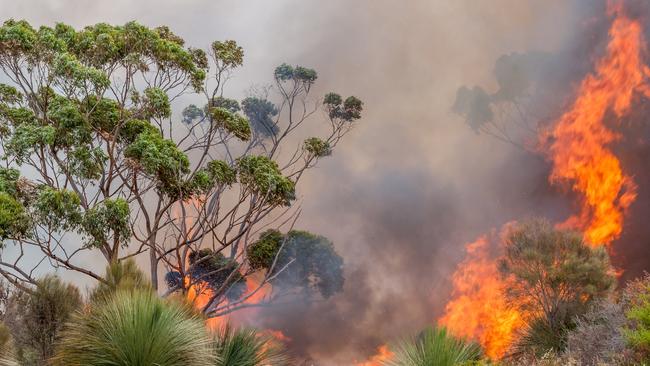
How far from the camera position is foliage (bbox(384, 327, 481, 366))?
864cm

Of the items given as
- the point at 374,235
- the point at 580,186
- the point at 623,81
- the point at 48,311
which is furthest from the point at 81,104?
the point at 623,81

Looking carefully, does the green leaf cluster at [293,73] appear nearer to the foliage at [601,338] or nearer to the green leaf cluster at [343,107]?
the green leaf cluster at [343,107]

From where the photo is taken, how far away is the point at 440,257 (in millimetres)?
36594

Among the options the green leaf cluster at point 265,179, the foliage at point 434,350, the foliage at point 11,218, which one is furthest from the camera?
the green leaf cluster at point 265,179

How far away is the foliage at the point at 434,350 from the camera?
8641 mm

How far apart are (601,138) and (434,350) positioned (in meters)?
28.8

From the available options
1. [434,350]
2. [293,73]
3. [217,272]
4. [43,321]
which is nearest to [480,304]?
[217,272]

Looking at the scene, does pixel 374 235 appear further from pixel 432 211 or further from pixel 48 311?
pixel 48 311

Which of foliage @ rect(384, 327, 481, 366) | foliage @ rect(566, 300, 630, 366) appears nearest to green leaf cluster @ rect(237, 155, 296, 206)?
foliage @ rect(566, 300, 630, 366)

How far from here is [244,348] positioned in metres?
9.63

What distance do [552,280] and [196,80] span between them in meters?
16.1

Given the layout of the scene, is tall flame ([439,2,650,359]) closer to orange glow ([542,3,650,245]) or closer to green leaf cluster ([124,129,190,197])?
orange glow ([542,3,650,245])

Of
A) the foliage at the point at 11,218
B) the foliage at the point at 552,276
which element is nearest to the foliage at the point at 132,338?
the foliage at the point at 11,218

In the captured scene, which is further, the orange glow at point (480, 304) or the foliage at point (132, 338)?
the orange glow at point (480, 304)
